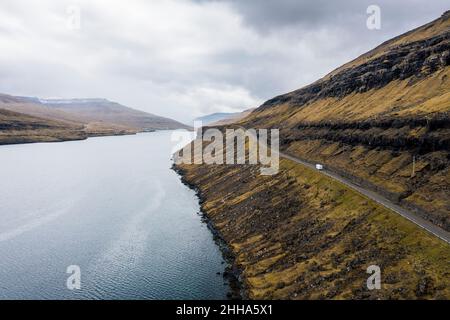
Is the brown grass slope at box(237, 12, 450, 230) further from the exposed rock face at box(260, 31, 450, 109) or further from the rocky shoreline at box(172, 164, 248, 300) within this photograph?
the rocky shoreline at box(172, 164, 248, 300)

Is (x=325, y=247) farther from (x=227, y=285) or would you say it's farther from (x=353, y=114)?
(x=353, y=114)

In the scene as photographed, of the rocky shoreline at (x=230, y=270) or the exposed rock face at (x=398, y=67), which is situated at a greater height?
the exposed rock face at (x=398, y=67)

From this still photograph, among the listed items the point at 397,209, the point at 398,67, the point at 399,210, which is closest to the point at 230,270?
the point at 397,209

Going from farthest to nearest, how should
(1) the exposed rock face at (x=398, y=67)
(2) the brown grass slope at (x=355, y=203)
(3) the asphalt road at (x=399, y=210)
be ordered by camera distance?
(1) the exposed rock face at (x=398, y=67) < (3) the asphalt road at (x=399, y=210) < (2) the brown grass slope at (x=355, y=203)

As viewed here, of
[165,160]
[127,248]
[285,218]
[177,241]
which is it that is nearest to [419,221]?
[285,218]

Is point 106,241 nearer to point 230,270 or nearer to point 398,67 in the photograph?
A: point 230,270

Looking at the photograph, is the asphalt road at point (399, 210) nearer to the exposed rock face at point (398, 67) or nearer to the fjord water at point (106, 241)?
the fjord water at point (106, 241)

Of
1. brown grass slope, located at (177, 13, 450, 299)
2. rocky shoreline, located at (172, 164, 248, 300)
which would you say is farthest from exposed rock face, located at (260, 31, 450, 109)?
rocky shoreline, located at (172, 164, 248, 300)

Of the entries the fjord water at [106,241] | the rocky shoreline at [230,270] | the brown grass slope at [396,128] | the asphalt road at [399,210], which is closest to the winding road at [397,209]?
the asphalt road at [399,210]

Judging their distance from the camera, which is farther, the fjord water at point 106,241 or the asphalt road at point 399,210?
the fjord water at point 106,241
